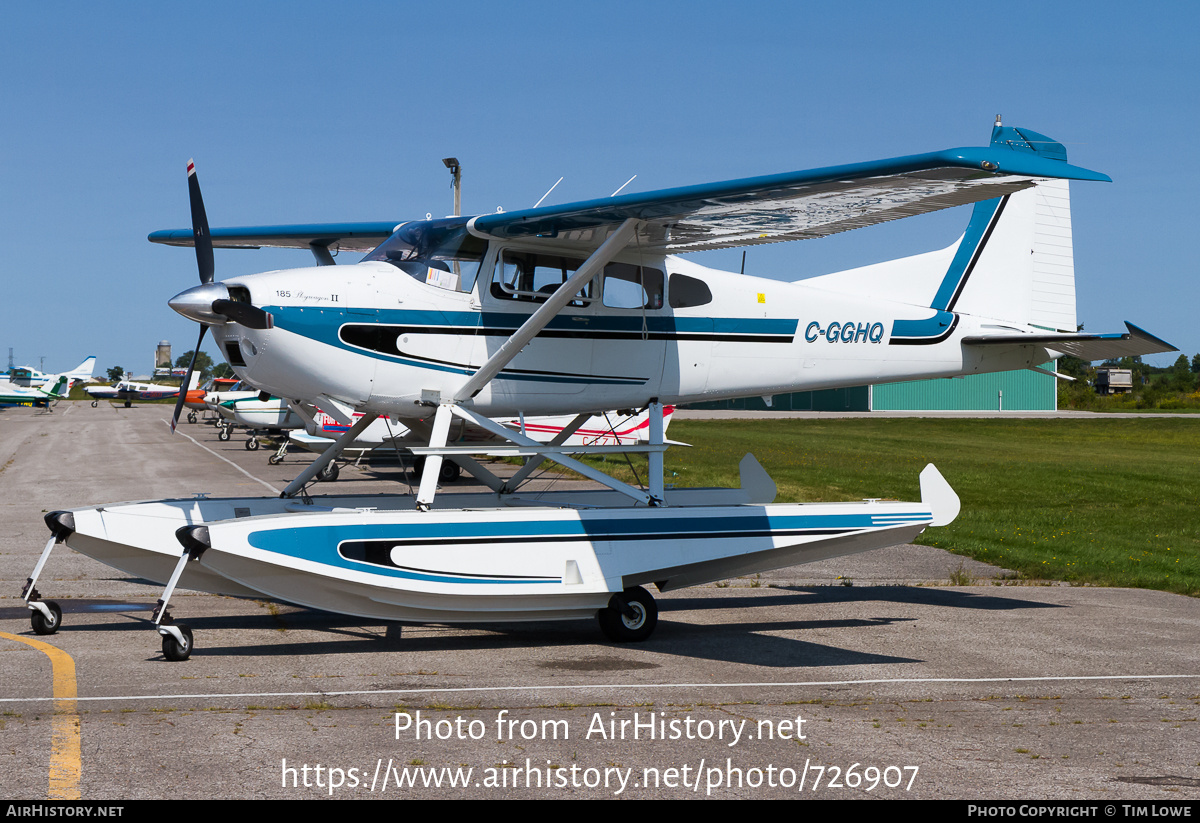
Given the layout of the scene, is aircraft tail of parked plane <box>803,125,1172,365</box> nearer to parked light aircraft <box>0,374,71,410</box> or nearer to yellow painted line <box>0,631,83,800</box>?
yellow painted line <box>0,631,83,800</box>

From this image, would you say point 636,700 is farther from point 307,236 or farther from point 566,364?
point 307,236

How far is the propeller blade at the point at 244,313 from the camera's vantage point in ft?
26.0

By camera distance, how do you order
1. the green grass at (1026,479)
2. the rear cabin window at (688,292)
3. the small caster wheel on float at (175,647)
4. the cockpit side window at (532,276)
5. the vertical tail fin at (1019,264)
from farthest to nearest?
1. the green grass at (1026,479)
2. the vertical tail fin at (1019,264)
3. the rear cabin window at (688,292)
4. the cockpit side window at (532,276)
5. the small caster wheel on float at (175,647)

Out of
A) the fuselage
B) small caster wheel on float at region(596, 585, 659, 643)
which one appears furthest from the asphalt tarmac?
the fuselage

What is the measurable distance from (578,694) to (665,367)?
3.88 metres

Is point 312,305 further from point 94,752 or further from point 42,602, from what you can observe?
point 94,752

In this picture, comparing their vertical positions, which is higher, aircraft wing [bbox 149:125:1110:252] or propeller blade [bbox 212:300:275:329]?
aircraft wing [bbox 149:125:1110:252]

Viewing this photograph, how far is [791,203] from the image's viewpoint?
841cm

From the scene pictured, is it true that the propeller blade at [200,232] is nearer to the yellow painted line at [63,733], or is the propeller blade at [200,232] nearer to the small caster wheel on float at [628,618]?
the yellow painted line at [63,733]

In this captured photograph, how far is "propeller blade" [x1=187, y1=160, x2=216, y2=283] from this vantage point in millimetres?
8828

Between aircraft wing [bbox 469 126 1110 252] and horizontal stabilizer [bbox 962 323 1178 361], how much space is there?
2.29 m

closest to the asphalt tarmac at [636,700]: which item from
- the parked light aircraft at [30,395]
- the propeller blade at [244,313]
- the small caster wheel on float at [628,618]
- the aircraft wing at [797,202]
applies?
the small caster wheel on float at [628,618]

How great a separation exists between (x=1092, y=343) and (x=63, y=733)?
9424 millimetres

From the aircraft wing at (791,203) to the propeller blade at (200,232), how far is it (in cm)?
218
